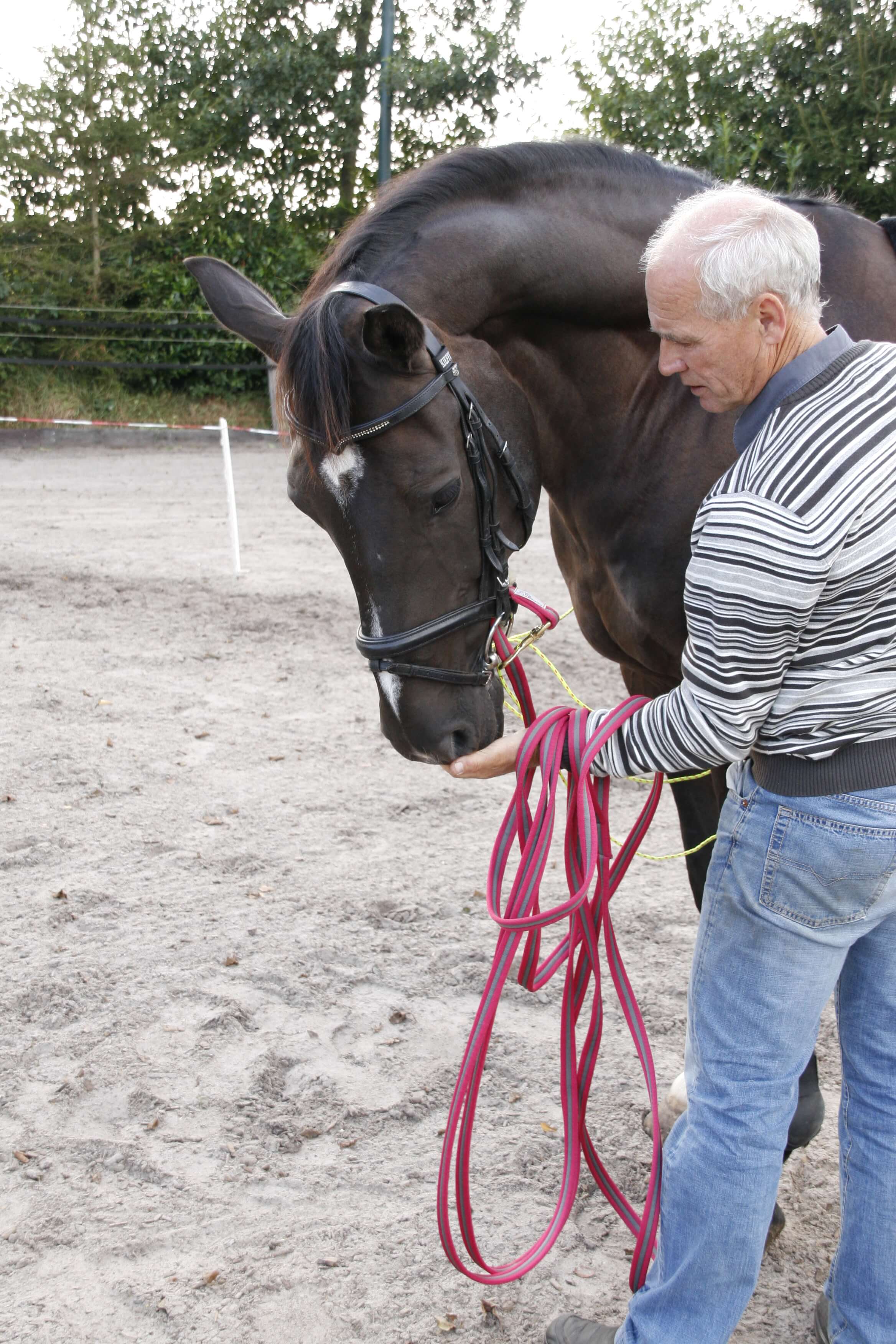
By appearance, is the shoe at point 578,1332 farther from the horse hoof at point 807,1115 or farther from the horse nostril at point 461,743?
the horse nostril at point 461,743

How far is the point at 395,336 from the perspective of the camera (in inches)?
71.2

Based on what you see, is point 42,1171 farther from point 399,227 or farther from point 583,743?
point 399,227

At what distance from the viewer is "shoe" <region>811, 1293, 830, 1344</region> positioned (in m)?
1.85

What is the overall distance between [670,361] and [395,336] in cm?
57

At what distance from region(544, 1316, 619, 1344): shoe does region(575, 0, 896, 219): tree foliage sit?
48.7 ft

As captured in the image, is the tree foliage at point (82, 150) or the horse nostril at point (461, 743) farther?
the tree foliage at point (82, 150)

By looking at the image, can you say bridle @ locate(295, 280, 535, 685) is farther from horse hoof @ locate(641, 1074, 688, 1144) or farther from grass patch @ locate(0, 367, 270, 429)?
grass patch @ locate(0, 367, 270, 429)

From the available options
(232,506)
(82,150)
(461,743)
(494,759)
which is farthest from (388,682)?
(82,150)

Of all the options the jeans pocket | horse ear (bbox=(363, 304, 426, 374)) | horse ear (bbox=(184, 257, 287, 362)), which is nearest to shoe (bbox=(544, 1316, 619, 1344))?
the jeans pocket

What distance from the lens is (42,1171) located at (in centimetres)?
224

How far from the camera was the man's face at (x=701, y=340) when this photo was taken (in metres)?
1.33

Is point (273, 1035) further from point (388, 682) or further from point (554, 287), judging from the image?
point (554, 287)

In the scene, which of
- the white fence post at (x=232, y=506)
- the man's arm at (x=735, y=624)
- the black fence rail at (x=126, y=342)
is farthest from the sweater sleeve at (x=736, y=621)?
the black fence rail at (x=126, y=342)

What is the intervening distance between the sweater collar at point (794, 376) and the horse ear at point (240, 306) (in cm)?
107
